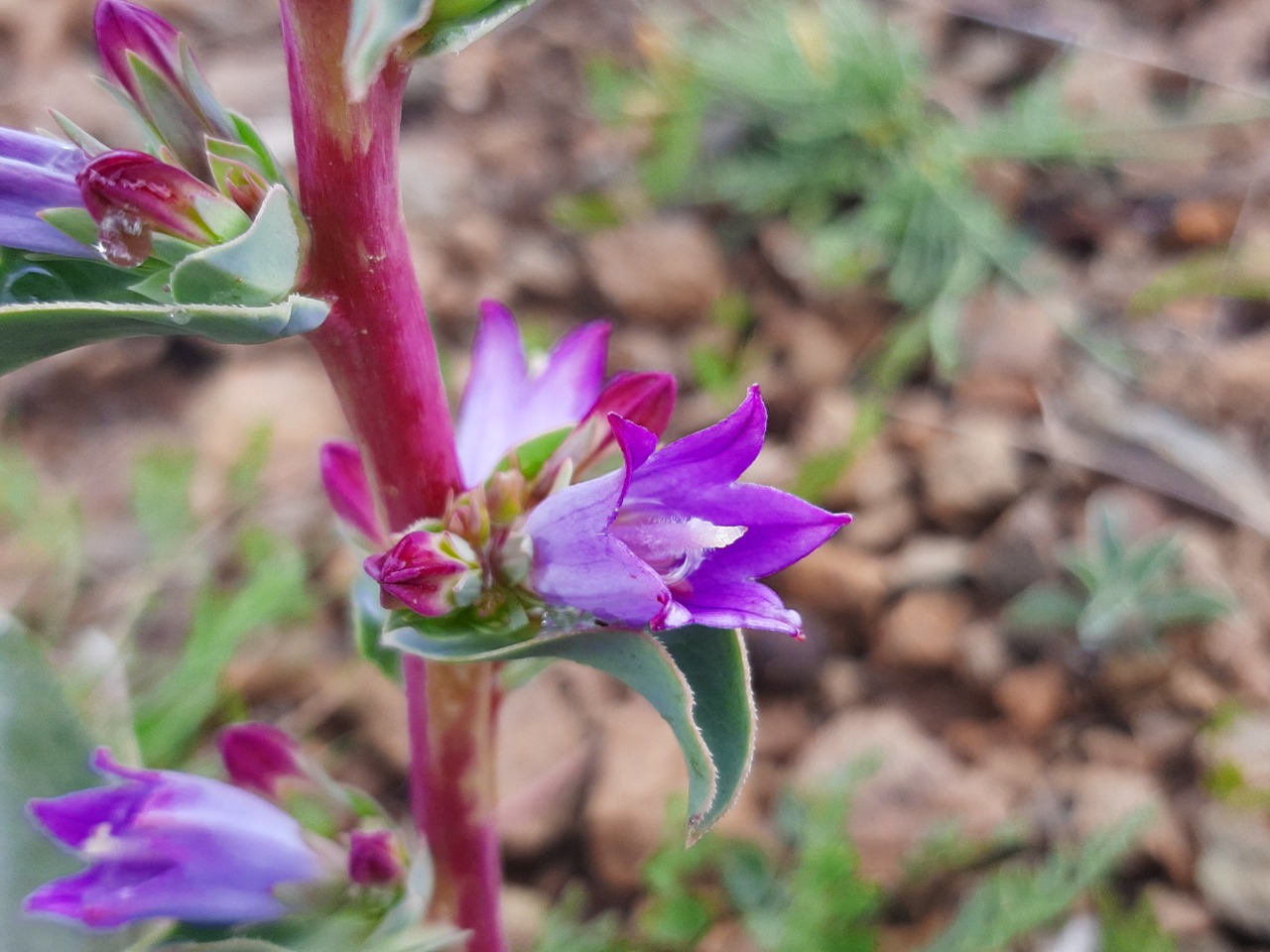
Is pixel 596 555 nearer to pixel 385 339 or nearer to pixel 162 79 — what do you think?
pixel 385 339

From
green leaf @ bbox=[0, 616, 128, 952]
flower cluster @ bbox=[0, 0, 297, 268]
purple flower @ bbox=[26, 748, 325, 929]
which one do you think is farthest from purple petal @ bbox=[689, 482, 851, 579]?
green leaf @ bbox=[0, 616, 128, 952]

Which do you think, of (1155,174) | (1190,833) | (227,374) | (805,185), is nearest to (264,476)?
(227,374)

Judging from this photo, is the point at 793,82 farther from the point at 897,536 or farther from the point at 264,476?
the point at 264,476

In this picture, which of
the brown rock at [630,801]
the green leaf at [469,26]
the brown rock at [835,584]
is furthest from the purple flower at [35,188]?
the brown rock at [835,584]

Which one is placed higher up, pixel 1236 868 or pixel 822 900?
pixel 822 900

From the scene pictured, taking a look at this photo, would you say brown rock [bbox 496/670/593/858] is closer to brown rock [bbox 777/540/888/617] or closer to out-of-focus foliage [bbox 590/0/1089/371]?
brown rock [bbox 777/540/888/617]

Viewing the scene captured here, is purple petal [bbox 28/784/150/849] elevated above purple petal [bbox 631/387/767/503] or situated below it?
below

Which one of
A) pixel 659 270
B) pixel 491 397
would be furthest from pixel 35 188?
pixel 659 270
